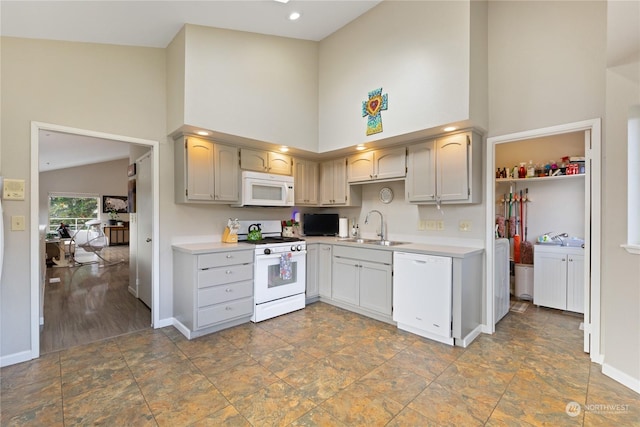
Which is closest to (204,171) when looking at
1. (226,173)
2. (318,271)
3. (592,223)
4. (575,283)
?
(226,173)

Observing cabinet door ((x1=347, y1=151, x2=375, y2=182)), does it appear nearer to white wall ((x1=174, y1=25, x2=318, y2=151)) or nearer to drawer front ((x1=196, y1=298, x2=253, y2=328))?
white wall ((x1=174, y1=25, x2=318, y2=151))

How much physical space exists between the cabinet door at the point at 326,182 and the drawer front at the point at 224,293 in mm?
1745

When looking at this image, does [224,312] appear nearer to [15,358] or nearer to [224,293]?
[224,293]

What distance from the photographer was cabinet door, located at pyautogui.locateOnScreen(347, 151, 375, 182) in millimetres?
3764

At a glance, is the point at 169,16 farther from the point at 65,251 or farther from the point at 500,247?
the point at 65,251

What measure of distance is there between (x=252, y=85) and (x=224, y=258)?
6.69ft

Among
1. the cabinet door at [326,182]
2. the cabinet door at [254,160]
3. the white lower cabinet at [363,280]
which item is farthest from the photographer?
the cabinet door at [326,182]

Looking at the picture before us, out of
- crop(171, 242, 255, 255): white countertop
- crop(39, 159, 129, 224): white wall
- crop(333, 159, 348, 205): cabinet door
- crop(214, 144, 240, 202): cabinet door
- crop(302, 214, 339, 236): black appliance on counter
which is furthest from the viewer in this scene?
crop(39, 159, 129, 224): white wall

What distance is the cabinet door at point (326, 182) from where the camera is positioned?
4.29 m

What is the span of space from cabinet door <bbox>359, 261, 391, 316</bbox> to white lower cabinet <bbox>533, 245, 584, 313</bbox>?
7.19ft

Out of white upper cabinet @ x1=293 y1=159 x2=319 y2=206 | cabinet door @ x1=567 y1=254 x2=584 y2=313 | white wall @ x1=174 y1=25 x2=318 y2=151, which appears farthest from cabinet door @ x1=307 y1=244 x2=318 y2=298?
cabinet door @ x1=567 y1=254 x2=584 y2=313

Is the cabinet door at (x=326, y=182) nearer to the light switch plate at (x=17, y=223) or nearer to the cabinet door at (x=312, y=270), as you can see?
the cabinet door at (x=312, y=270)

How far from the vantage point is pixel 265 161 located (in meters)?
3.77

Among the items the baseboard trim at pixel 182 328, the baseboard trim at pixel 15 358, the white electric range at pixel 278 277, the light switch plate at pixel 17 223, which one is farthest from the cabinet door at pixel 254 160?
the baseboard trim at pixel 15 358
